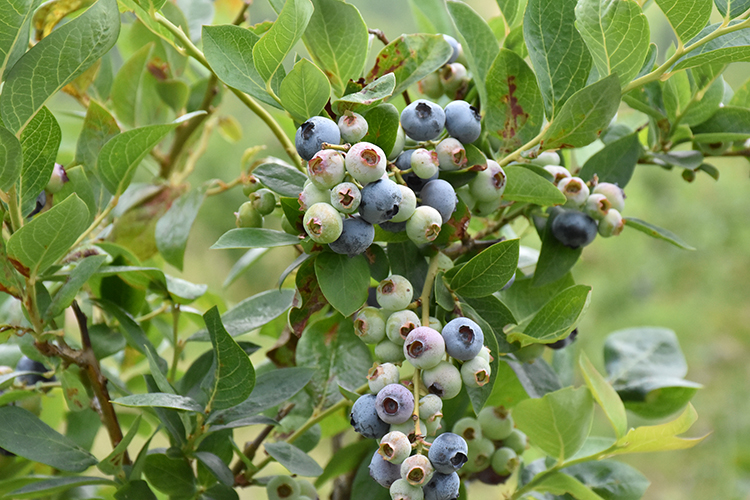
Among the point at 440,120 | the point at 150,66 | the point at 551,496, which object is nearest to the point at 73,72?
the point at 440,120

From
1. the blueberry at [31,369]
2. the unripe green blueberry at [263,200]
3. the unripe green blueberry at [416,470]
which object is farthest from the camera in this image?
the blueberry at [31,369]

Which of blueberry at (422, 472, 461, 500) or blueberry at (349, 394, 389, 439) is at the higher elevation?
blueberry at (349, 394, 389, 439)

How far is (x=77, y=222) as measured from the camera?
1.29ft

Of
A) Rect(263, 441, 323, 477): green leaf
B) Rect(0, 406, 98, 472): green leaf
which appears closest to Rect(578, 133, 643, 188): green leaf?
Rect(263, 441, 323, 477): green leaf

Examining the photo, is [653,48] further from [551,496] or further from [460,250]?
[551,496]

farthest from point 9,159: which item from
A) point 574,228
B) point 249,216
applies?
point 574,228

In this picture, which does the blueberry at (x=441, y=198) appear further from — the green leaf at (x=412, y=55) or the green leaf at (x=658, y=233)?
the green leaf at (x=658, y=233)

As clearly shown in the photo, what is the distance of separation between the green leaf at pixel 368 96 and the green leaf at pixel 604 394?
0.23 m

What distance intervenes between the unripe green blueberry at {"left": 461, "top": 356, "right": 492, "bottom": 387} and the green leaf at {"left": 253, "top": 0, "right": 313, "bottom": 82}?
207 millimetres

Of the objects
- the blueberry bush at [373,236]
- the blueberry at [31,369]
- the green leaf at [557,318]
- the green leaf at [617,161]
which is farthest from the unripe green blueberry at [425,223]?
the blueberry at [31,369]

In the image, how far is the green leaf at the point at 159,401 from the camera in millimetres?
352

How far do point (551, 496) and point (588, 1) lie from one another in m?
0.41

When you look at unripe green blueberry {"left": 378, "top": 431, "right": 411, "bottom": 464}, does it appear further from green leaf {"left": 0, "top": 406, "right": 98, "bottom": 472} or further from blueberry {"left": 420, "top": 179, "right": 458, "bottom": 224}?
green leaf {"left": 0, "top": 406, "right": 98, "bottom": 472}

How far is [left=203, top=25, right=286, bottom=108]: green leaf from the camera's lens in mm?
378
